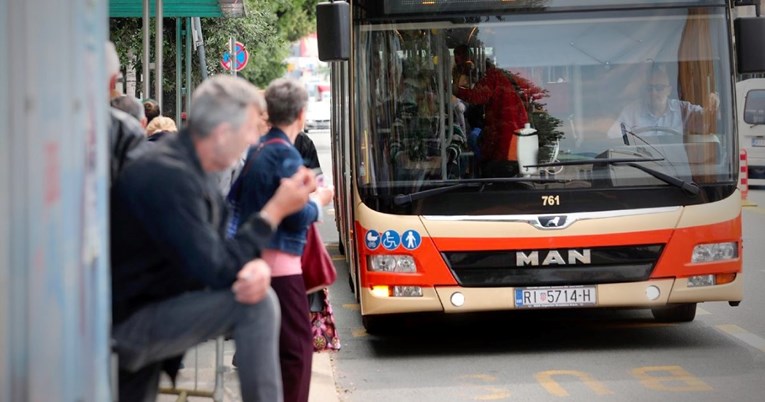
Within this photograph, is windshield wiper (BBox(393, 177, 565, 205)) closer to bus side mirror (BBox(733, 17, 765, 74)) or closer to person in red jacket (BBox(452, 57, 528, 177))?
person in red jacket (BBox(452, 57, 528, 177))

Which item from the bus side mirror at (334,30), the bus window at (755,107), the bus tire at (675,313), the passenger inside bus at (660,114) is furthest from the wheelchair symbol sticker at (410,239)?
the bus window at (755,107)

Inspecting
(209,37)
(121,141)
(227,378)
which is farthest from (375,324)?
(209,37)

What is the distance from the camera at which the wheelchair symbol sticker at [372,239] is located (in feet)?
30.1

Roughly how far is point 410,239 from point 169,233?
198 inches

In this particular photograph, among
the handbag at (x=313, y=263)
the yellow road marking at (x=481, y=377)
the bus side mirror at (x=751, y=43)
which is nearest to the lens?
the handbag at (x=313, y=263)

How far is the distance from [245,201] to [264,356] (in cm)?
150

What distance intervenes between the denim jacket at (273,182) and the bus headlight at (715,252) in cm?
412

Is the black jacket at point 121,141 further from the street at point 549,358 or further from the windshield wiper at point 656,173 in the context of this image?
the windshield wiper at point 656,173

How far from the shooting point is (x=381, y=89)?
30.7ft

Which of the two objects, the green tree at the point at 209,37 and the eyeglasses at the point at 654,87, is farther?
the green tree at the point at 209,37

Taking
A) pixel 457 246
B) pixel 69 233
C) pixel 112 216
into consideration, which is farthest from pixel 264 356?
pixel 457 246

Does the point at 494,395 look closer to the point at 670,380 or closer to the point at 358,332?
the point at 670,380

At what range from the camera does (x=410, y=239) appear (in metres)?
9.10

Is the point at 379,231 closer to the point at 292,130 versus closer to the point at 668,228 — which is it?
the point at 668,228
